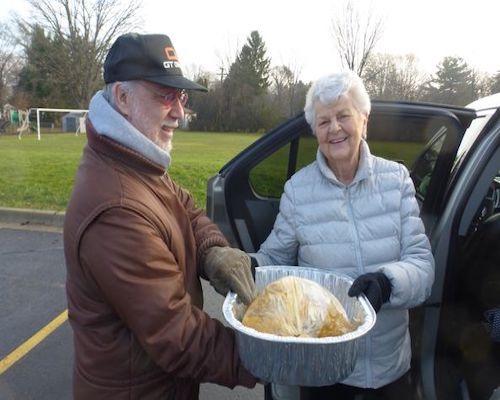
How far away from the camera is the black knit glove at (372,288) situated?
5.59 ft

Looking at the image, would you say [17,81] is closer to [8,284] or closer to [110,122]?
[8,284]

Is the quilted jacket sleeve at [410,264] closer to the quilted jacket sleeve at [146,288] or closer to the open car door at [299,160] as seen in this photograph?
the open car door at [299,160]

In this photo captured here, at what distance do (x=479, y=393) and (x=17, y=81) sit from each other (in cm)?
5928

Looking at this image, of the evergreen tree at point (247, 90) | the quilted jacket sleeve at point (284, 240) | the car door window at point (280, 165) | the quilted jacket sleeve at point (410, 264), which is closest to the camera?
the quilted jacket sleeve at point (410, 264)

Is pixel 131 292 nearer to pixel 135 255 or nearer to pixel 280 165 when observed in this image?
pixel 135 255

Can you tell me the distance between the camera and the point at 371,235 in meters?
1.96

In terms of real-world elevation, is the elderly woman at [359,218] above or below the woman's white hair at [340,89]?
below

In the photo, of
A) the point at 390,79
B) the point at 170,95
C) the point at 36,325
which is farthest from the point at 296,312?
the point at 390,79

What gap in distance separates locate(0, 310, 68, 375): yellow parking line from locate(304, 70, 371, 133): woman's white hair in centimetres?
299

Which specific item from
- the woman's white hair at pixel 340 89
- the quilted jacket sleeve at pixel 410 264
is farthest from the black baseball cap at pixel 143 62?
the quilted jacket sleeve at pixel 410 264

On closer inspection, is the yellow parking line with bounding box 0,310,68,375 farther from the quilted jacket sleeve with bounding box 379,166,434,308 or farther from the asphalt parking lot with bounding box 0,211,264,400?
the quilted jacket sleeve with bounding box 379,166,434,308

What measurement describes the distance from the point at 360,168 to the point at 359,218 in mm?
217

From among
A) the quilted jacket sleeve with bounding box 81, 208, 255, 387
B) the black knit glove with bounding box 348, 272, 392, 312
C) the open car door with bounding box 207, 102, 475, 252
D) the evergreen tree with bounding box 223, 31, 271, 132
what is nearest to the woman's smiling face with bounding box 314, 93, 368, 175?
the black knit glove with bounding box 348, 272, 392, 312

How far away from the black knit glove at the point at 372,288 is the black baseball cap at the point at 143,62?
3.09ft
